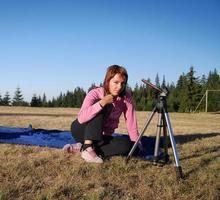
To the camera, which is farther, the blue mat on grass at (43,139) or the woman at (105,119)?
the blue mat on grass at (43,139)

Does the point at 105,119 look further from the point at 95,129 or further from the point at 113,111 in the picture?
the point at 95,129

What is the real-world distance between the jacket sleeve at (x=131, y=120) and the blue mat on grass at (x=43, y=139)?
338mm

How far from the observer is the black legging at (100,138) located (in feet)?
16.9

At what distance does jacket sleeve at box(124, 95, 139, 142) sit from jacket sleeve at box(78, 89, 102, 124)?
0.56m

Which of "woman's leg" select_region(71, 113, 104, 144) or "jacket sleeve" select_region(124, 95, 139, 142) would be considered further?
"jacket sleeve" select_region(124, 95, 139, 142)

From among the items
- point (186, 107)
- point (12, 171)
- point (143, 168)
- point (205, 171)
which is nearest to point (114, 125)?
point (143, 168)

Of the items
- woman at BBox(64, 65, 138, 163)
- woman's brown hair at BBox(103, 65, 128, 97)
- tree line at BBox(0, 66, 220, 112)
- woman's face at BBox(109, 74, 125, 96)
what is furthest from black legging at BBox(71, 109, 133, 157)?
tree line at BBox(0, 66, 220, 112)

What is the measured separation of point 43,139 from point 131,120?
78.8 inches

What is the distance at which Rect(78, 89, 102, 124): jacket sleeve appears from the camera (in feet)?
16.5

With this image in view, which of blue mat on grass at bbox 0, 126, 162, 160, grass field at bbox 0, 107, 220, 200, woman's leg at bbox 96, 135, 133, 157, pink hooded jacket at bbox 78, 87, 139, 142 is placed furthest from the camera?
blue mat on grass at bbox 0, 126, 162, 160

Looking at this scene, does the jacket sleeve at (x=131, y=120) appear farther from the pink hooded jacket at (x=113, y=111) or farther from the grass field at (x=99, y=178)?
the grass field at (x=99, y=178)

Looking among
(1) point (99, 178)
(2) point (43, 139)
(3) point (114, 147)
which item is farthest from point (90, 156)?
(2) point (43, 139)

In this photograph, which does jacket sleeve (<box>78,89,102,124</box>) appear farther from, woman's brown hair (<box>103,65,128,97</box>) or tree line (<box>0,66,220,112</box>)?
tree line (<box>0,66,220,112</box>)

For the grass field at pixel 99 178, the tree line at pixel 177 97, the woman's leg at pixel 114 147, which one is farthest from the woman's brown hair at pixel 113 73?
the tree line at pixel 177 97
